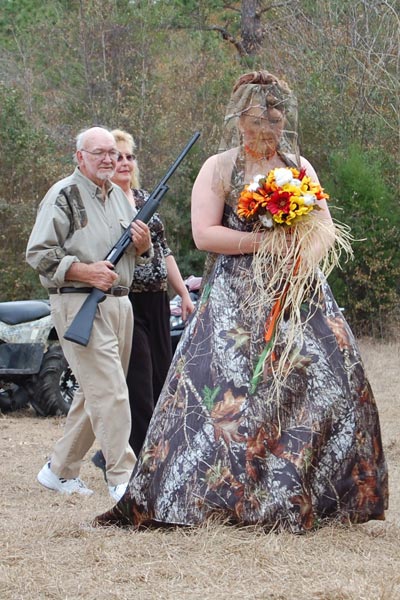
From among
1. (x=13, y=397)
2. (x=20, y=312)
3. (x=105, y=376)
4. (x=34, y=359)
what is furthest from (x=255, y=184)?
(x=13, y=397)

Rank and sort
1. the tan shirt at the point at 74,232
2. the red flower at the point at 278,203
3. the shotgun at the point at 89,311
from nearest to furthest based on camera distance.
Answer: the red flower at the point at 278,203 < the shotgun at the point at 89,311 < the tan shirt at the point at 74,232

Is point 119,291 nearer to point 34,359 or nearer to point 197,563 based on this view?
point 197,563

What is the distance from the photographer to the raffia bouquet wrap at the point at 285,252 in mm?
4535

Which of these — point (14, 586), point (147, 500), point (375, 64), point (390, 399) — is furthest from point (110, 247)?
point (375, 64)

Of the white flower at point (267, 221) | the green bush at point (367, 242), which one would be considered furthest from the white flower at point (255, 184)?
the green bush at point (367, 242)

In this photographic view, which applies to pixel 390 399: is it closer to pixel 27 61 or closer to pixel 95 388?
pixel 95 388

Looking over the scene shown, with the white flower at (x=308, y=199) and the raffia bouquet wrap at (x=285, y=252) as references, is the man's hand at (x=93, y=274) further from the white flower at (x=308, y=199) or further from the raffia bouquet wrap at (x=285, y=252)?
the white flower at (x=308, y=199)

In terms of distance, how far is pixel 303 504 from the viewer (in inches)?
173

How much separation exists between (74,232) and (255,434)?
6.22ft

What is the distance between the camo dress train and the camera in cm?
440

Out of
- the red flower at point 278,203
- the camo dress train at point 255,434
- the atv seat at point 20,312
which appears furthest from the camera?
the atv seat at point 20,312

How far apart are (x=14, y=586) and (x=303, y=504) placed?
120cm

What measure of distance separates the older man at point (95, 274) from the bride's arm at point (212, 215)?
3.53ft

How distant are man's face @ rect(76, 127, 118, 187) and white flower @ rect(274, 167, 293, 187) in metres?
1.57
